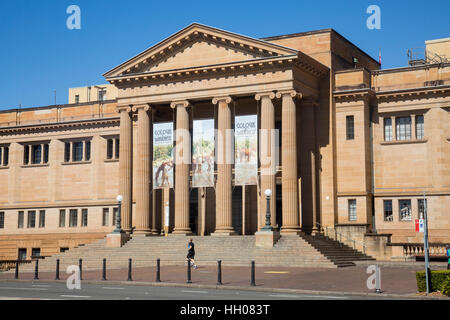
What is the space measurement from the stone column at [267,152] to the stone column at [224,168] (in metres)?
2.35

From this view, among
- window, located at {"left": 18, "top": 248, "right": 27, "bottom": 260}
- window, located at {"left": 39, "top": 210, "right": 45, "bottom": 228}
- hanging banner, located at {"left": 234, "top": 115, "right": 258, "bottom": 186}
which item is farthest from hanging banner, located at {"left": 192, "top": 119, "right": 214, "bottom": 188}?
window, located at {"left": 18, "top": 248, "right": 27, "bottom": 260}

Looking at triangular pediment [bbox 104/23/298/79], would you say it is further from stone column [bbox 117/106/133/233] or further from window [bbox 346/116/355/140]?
window [bbox 346/116/355/140]

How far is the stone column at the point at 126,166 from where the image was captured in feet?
178

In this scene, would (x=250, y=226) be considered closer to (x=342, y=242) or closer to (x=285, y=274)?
(x=342, y=242)

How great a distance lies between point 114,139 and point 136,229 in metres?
13.7

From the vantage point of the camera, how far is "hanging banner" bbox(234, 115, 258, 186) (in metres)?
49.7

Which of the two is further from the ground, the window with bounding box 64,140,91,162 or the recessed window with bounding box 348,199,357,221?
the window with bounding box 64,140,91,162

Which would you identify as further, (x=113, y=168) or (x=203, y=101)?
(x=113, y=168)

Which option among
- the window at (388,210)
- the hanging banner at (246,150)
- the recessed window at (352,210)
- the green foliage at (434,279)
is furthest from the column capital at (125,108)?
the green foliage at (434,279)

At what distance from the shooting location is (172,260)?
46219 millimetres

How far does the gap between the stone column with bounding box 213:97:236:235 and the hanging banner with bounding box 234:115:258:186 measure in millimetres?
681

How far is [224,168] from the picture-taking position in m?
50.5
